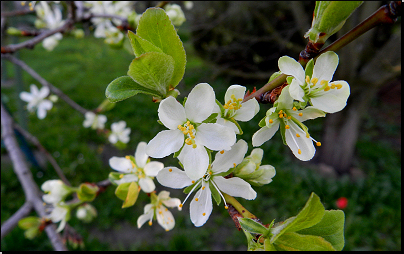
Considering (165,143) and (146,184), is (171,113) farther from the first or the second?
(146,184)

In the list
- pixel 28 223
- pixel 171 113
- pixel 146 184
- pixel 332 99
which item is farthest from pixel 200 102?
pixel 28 223

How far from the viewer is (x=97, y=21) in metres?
1.56

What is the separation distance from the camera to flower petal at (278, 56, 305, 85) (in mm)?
511

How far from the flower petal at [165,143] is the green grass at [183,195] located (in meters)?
1.48

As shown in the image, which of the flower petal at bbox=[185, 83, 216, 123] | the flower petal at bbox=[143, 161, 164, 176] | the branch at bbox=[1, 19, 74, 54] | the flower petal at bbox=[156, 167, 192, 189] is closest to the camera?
the flower petal at bbox=[185, 83, 216, 123]

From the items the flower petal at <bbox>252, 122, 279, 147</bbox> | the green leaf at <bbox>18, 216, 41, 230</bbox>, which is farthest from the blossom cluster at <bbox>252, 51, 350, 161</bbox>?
the green leaf at <bbox>18, 216, 41, 230</bbox>

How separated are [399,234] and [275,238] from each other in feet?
8.67

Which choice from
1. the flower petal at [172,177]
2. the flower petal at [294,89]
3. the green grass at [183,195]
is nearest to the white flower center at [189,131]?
the flower petal at [172,177]

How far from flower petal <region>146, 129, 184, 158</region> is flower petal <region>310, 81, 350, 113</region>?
0.30 m

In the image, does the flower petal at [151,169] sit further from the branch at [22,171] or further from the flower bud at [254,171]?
the branch at [22,171]

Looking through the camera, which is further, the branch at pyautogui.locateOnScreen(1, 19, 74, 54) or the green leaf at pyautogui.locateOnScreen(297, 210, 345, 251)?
the branch at pyautogui.locateOnScreen(1, 19, 74, 54)

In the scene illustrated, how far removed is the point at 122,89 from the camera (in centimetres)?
53

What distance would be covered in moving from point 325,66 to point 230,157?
28cm

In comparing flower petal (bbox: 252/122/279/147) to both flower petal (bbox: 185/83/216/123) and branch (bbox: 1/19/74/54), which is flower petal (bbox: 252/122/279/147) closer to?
flower petal (bbox: 185/83/216/123)
